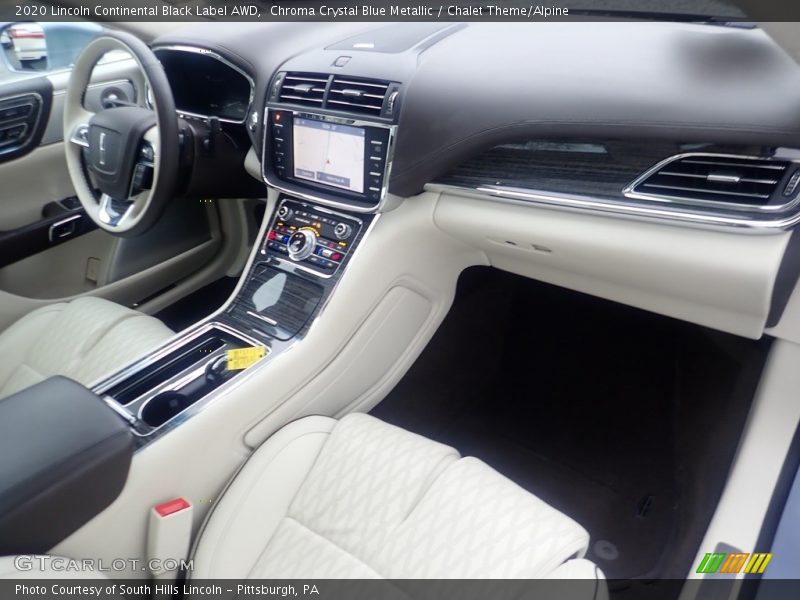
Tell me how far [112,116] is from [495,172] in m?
0.89

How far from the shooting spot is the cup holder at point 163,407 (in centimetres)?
111

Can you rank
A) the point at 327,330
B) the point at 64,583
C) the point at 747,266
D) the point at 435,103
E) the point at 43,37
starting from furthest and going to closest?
the point at 43,37 → the point at 327,330 → the point at 435,103 → the point at 747,266 → the point at 64,583

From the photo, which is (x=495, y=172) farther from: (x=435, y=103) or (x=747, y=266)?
(x=747, y=266)

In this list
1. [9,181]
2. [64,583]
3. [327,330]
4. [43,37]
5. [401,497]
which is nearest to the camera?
[64,583]

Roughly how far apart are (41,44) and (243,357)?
1.38 m

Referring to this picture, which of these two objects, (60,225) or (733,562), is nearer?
(733,562)

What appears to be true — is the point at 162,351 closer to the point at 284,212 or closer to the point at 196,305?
the point at 284,212

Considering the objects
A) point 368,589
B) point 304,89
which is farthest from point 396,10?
point 368,589

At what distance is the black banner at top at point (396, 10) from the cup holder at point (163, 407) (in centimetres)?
97

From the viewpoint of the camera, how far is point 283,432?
1174 mm

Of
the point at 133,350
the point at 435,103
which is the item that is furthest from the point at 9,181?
the point at 435,103

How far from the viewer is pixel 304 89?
1.33 m

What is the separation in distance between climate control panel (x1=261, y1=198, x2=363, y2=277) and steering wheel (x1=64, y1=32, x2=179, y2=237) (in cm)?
24

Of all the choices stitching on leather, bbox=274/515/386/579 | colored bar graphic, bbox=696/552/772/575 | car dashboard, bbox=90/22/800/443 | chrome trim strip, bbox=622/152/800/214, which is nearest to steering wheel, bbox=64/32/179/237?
car dashboard, bbox=90/22/800/443
